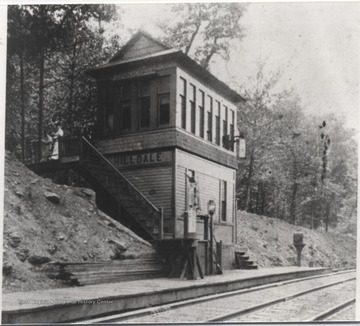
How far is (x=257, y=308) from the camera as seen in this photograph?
10.9m

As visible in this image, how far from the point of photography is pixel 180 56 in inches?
661

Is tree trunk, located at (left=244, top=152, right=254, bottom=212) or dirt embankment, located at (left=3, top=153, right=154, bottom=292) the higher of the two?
tree trunk, located at (left=244, top=152, right=254, bottom=212)

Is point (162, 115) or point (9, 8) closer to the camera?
point (9, 8)

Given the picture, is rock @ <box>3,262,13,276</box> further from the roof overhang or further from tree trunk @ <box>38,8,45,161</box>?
Answer: the roof overhang

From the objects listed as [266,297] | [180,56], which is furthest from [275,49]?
[266,297]

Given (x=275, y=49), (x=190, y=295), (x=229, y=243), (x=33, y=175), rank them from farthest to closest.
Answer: (x=229, y=243) → (x=33, y=175) → (x=275, y=49) → (x=190, y=295)

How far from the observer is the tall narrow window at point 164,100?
55.4 ft

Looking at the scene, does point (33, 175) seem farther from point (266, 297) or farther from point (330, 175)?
point (330, 175)

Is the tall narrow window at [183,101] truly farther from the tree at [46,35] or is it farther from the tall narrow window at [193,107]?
the tree at [46,35]

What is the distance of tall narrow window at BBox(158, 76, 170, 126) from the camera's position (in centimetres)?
1688

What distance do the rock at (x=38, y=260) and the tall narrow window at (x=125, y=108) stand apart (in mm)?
6201

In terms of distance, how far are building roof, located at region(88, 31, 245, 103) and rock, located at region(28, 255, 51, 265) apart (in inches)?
227

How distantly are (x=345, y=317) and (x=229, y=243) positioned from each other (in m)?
10.0

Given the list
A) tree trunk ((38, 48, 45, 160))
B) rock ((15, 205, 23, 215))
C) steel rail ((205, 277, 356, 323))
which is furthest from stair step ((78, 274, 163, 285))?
tree trunk ((38, 48, 45, 160))
